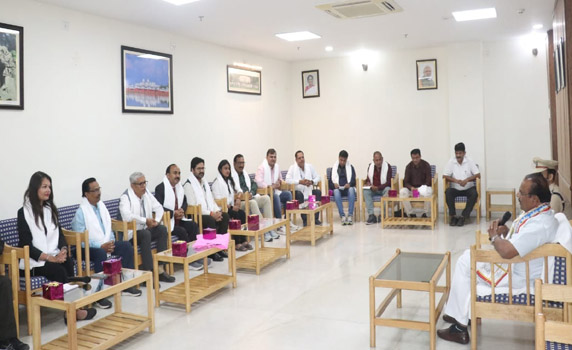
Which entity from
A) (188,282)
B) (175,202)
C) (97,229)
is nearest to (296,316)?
(188,282)

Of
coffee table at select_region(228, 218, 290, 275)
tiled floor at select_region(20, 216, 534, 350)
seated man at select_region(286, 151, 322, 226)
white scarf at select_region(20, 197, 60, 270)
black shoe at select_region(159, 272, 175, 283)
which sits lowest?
tiled floor at select_region(20, 216, 534, 350)

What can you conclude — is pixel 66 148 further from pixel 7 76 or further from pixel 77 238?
pixel 77 238

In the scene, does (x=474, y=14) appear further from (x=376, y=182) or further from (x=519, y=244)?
(x=519, y=244)

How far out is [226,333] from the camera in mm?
3910

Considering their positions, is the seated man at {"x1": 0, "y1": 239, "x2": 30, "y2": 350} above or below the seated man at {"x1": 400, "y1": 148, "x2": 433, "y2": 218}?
below

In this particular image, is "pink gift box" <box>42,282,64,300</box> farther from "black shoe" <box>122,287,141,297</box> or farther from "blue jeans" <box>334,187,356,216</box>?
"blue jeans" <box>334,187,356,216</box>

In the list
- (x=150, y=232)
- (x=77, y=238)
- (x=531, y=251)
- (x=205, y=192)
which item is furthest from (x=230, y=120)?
(x=531, y=251)

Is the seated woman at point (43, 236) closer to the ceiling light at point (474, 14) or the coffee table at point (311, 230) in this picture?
the coffee table at point (311, 230)

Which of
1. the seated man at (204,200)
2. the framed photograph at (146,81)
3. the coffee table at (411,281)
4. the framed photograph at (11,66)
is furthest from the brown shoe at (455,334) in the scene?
the framed photograph at (146,81)

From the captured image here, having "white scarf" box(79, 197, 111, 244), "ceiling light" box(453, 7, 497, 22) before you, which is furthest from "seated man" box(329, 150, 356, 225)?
"white scarf" box(79, 197, 111, 244)

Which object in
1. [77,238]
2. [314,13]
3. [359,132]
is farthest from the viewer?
[359,132]

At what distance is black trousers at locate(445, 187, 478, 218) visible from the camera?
8.02 metres

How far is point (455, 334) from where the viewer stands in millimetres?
3559

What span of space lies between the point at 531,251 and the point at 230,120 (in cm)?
601
